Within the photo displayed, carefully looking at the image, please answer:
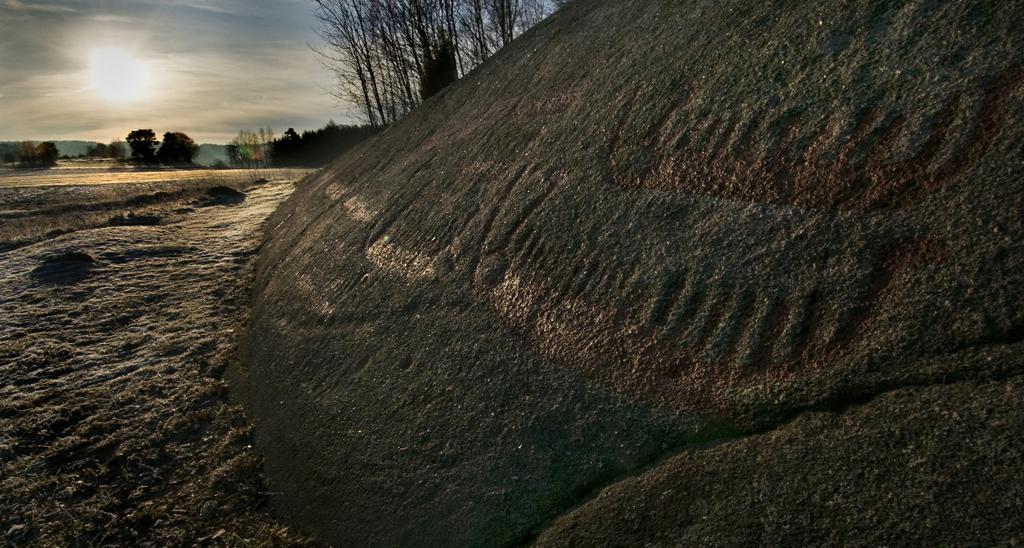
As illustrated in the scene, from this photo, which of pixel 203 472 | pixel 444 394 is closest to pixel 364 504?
pixel 444 394

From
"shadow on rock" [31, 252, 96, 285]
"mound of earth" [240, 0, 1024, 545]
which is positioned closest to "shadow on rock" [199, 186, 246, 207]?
"shadow on rock" [31, 252, 96, 285]

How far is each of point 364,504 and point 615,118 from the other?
230cm

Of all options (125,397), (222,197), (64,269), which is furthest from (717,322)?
(222,197)

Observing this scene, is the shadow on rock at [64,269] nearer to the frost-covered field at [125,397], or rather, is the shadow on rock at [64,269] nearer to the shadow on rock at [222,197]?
→ the frost-covered field at [125,397]

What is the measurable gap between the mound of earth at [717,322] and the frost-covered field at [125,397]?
36 cm

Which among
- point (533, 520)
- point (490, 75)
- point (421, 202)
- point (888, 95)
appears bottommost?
point (533, 520)

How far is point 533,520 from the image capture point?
2.03 metres

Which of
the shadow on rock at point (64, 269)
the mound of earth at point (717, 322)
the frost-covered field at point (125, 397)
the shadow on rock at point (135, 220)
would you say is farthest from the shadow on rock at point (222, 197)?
the mound of earth at point (717, 322)

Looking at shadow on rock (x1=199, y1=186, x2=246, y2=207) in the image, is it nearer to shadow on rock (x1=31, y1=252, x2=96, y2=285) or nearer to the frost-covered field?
the frost-covered field

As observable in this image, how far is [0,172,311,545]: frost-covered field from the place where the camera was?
2871mm

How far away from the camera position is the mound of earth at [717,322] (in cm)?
160

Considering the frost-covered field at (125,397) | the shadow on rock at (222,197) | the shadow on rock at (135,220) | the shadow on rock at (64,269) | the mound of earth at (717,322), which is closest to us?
the mound of earth at (717,322)

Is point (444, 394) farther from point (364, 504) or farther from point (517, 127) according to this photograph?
point (517, 127)

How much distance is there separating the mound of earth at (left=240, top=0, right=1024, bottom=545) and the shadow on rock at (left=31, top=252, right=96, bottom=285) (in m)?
4.41
